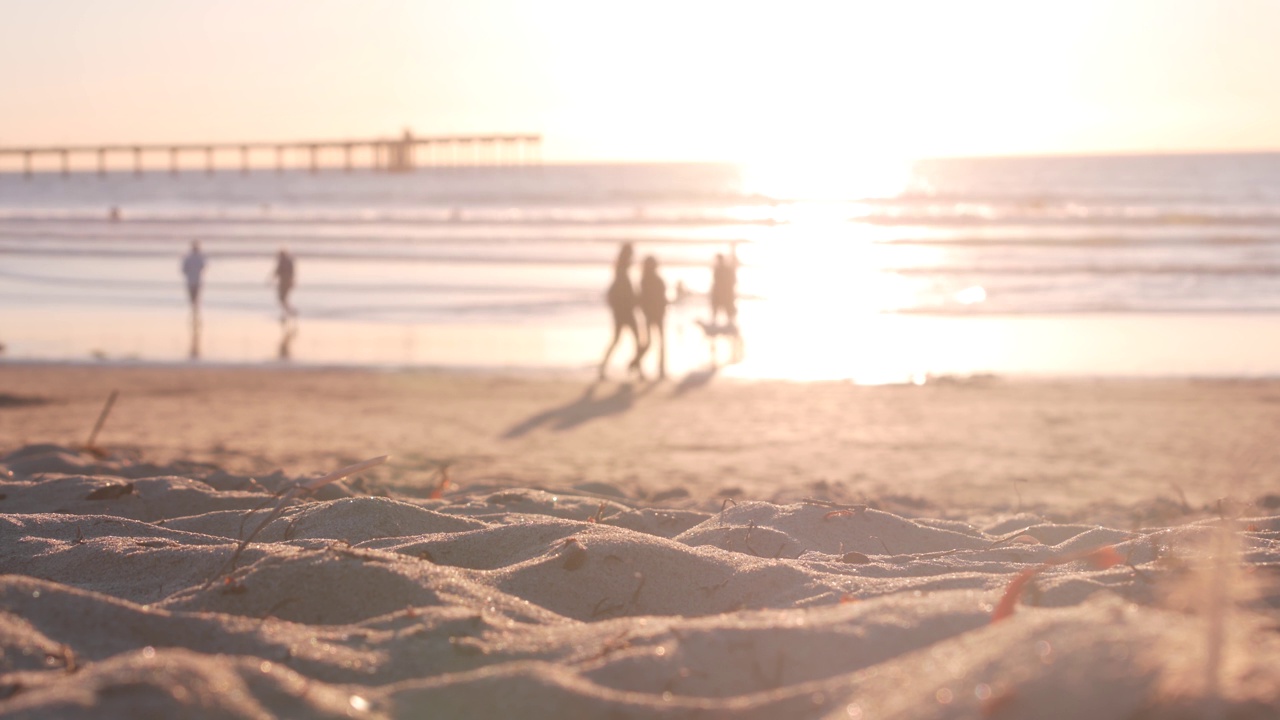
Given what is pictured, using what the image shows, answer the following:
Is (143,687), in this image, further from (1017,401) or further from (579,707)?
(1017,401)

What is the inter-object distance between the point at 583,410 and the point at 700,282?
15.4 meters

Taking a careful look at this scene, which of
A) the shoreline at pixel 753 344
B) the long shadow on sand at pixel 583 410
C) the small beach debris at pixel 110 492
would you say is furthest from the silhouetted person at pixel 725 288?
the small beach debris at pixel 110 492

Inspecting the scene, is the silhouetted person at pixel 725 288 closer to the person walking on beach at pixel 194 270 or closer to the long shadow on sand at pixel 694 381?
the long shadow on sand at pixel 694 381

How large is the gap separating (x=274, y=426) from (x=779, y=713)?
28.4 feet

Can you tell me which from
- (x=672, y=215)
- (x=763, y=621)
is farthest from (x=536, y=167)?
(x=763, y=621)

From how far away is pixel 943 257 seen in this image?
100 feet

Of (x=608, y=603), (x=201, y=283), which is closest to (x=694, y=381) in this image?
(x=201, y=283)

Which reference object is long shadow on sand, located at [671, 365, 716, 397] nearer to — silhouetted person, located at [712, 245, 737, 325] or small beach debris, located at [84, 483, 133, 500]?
silhouetted person, located at [712, 245, 737, 325]

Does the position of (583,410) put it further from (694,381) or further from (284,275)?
(284,275)

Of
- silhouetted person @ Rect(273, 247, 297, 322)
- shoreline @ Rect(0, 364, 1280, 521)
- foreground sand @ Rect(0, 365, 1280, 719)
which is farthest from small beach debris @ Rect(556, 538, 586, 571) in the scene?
silhouetted person @ Rect(273, 247, 297, 322)

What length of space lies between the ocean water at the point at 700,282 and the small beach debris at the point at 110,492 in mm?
9840

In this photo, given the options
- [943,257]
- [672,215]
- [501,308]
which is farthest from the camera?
[672,215]

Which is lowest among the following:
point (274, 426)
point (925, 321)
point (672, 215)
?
point (274, 426)

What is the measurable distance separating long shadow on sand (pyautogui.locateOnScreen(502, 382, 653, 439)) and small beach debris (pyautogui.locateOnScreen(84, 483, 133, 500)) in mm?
5190
